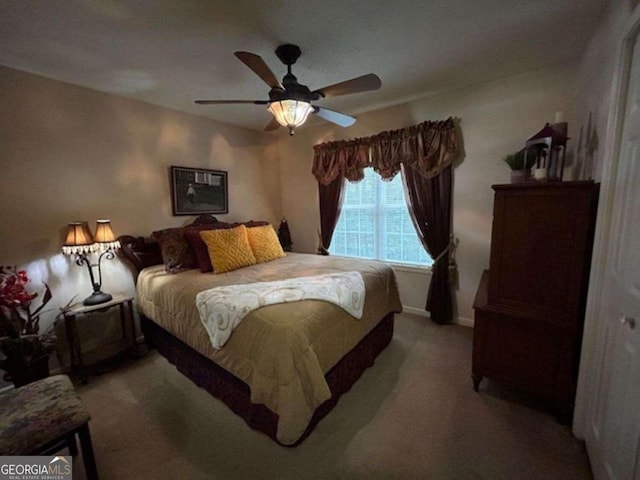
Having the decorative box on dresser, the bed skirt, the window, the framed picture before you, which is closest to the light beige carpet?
the bed skirt

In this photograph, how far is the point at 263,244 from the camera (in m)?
3.07

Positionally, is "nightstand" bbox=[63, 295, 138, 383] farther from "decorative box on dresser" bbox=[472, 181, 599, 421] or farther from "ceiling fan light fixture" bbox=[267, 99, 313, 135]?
"decorative box on dresser" bbox=[472, 181, 599, 421]

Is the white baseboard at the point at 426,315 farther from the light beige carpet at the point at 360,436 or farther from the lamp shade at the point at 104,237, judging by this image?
the lamp shade at the point at 104,237

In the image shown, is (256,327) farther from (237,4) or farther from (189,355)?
(237,4)

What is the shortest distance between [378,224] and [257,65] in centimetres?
244

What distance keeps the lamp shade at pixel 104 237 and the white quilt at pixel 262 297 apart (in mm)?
1103

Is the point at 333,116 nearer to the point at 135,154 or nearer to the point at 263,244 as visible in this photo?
the point at 263,244

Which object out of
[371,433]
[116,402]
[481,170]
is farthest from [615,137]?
[116,402]

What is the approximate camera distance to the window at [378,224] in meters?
3.38

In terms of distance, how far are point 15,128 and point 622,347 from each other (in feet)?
13.4

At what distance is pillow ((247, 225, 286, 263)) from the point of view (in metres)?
2.99

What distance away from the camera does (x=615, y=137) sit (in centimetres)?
130

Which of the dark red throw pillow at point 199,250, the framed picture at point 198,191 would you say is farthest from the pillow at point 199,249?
the framed picture at point 198,191

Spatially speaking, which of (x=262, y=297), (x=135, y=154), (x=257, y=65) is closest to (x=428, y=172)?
(x=257, y=65)
